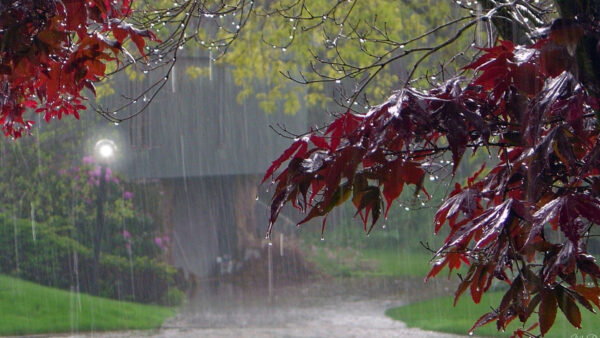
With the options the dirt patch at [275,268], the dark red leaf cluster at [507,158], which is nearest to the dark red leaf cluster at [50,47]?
the dark red leaf cluster at [507,158]

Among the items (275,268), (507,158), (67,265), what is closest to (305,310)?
(275,268)

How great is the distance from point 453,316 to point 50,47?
9.85 m

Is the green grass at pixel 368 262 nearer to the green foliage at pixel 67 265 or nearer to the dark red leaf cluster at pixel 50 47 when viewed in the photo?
the green foliage at pixel 67 265

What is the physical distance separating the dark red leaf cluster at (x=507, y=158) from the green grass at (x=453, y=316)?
6757 mm

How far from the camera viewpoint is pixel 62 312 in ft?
34.8

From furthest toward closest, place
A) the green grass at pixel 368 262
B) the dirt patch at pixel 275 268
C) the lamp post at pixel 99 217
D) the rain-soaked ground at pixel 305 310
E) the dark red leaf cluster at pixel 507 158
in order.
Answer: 1. the green grass at pixel 368 262
2. the dirt patch at pixel 275 268
3. the lamp post at pixel 99 217
4. the rain-soaked ground at pixel 305 310
5. the dark red leaf cluster at pixel 507 158

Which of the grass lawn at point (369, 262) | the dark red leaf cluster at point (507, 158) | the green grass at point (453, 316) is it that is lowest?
the green grass at point (453, 316)

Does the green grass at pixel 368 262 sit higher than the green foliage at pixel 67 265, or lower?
lower

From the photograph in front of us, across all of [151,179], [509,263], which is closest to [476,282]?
[509,263]

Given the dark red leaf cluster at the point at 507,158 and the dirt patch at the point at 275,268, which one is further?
the dirt patch at the point at 275,268

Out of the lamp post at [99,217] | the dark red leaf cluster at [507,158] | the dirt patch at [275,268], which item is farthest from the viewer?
the dirt patch at [275,268]

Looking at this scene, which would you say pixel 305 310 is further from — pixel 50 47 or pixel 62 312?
pixel 50 47

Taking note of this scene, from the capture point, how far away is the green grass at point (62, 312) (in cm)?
990

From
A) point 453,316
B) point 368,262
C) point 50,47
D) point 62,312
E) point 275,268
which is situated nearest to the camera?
point 50,47
